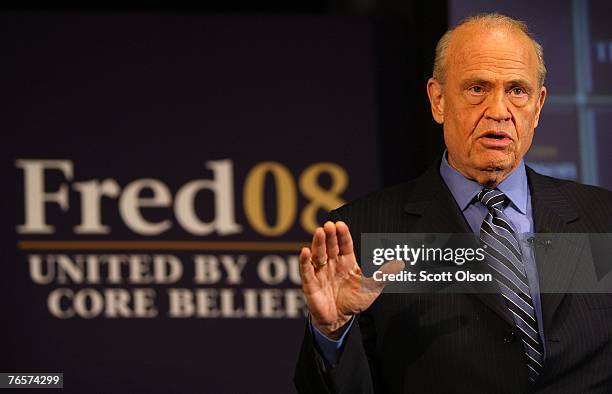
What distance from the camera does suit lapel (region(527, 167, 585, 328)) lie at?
198 centimetres

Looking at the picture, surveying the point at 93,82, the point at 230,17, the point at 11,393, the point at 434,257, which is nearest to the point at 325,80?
the point at 230,17

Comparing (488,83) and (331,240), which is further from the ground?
(488,83)

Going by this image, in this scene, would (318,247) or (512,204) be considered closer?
(318,247)

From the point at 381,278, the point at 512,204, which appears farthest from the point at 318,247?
the point at 512,204

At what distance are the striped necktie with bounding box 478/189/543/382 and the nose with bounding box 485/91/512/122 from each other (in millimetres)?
137

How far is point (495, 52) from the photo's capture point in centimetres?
211

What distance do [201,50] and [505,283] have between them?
7.70 ft

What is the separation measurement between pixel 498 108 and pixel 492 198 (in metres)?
0.16

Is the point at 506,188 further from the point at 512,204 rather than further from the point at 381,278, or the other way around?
the point at 381,278

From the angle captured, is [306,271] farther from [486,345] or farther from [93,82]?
[93,82]

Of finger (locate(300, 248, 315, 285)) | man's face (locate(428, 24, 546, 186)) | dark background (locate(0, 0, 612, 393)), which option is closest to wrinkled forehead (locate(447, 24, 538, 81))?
man's face (locate(428, 24, 546, 186))

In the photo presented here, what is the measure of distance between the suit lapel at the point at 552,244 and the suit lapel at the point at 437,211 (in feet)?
0.34

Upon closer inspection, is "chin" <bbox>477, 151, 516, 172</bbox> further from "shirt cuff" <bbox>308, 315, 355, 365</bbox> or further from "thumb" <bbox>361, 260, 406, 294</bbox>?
"shirt cuff" <bbox>308, 315, 355, 365</bbox>

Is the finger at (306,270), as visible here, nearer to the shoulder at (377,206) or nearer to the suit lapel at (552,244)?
the shoulder at (377,206)
